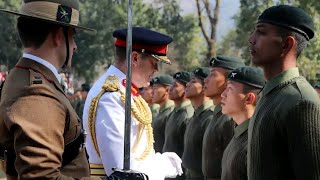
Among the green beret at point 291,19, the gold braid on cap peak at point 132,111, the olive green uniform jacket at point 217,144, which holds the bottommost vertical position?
the olive green uniform jacket at point 217,144

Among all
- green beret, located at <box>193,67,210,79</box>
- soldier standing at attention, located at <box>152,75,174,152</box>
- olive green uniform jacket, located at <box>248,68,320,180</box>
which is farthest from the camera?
soldier standing at attention, located at <box>152,75,174,152</box>

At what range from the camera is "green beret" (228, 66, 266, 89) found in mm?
4883

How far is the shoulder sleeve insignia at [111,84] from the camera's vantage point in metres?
3.77

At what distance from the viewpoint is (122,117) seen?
11.8 ft

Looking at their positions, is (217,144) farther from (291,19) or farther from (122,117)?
(291,19)

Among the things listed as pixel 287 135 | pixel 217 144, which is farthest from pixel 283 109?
pixel 217 144

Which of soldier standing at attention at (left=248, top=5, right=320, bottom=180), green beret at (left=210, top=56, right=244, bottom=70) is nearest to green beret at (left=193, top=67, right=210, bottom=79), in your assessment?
green beret at (left=210, top=56, right=244, bottom=70)

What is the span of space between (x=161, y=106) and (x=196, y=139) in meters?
3.49

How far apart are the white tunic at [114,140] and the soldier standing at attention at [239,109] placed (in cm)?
50

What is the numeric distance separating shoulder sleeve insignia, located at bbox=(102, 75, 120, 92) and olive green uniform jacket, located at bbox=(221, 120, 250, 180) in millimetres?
1026

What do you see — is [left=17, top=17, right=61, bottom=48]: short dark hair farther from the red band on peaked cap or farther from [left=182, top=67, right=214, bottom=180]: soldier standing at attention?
[left=182, top=67, right=214, bottom=180]: soldier standing at attention

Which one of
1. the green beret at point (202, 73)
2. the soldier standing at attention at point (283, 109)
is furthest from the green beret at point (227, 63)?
the soldier standing at attention at point (283, 109)

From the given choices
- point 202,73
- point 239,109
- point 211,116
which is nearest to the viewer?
point 239,109

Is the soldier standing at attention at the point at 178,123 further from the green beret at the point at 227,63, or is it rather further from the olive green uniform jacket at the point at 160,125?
the green beret at the point at 227,63
